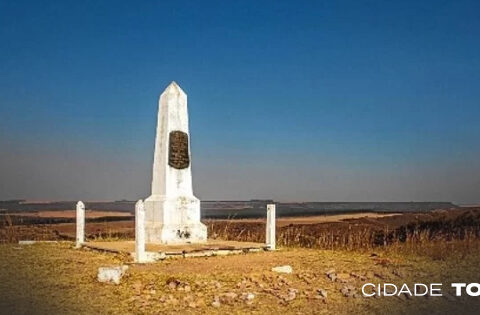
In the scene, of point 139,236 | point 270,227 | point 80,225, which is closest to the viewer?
point 139,236

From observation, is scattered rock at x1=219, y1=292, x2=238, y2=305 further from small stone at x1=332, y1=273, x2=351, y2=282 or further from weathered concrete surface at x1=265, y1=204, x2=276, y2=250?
weathered concrete surface at x1=265, y1=204, x2=276, y2=250

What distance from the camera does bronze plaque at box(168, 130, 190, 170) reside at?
1672 centimetres

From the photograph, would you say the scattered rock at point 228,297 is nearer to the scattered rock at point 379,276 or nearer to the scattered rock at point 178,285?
the scattered rock at point 178,285

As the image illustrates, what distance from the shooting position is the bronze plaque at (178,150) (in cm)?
1672

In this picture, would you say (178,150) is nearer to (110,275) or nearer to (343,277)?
(110,275)

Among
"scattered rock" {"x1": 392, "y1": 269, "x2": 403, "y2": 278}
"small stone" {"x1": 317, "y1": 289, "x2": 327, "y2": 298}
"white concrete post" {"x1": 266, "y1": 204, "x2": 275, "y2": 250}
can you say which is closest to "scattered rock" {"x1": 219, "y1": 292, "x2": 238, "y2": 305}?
"small stone" {"x1": 317, "y1": 289, "x2": 327, "y2": 298}

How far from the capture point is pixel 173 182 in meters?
16.6

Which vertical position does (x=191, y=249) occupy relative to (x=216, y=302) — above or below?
above

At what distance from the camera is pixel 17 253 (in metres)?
14.6

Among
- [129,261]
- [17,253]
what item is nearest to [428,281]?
[129,261]

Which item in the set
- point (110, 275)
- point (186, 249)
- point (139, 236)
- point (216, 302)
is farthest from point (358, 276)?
point (186, 249)

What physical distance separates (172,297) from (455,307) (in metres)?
4.30

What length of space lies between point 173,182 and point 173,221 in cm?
111

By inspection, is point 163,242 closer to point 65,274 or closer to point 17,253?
point 17,253
